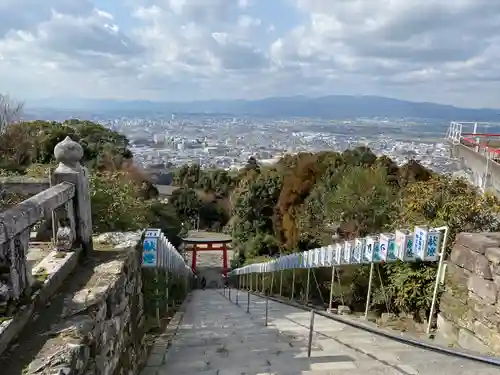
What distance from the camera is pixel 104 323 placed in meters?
3.18

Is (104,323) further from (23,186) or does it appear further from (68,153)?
(23,186)

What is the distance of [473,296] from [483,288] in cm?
25

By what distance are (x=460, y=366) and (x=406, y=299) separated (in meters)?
3.53

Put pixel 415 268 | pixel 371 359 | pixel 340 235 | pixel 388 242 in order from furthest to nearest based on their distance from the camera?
pixel 340 235, pixel 415 268, pixel 388 242, pixel 371 359

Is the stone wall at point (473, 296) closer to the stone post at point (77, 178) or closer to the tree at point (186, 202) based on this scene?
the stone post at point (77, 178)

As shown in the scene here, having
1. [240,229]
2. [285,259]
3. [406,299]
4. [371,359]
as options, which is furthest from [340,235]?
[240,229]

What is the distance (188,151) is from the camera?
7125 cm

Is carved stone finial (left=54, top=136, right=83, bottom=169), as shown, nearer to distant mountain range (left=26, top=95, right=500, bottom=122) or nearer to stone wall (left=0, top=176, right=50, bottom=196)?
stone wall (left=0, top=176, right=50, bottom=196)

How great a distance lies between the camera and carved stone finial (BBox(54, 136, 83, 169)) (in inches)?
148

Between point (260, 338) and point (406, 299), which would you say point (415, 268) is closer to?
point (406, 299)

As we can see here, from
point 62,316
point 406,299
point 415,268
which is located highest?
point 62,316

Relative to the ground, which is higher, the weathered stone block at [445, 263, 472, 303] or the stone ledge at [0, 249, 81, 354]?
the stone ledge at [0, 249, 81, 354]

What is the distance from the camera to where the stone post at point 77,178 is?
12.5 ft

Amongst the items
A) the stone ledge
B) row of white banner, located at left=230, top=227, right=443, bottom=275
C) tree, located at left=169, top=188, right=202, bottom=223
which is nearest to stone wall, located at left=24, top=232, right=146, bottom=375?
the stone ledge
